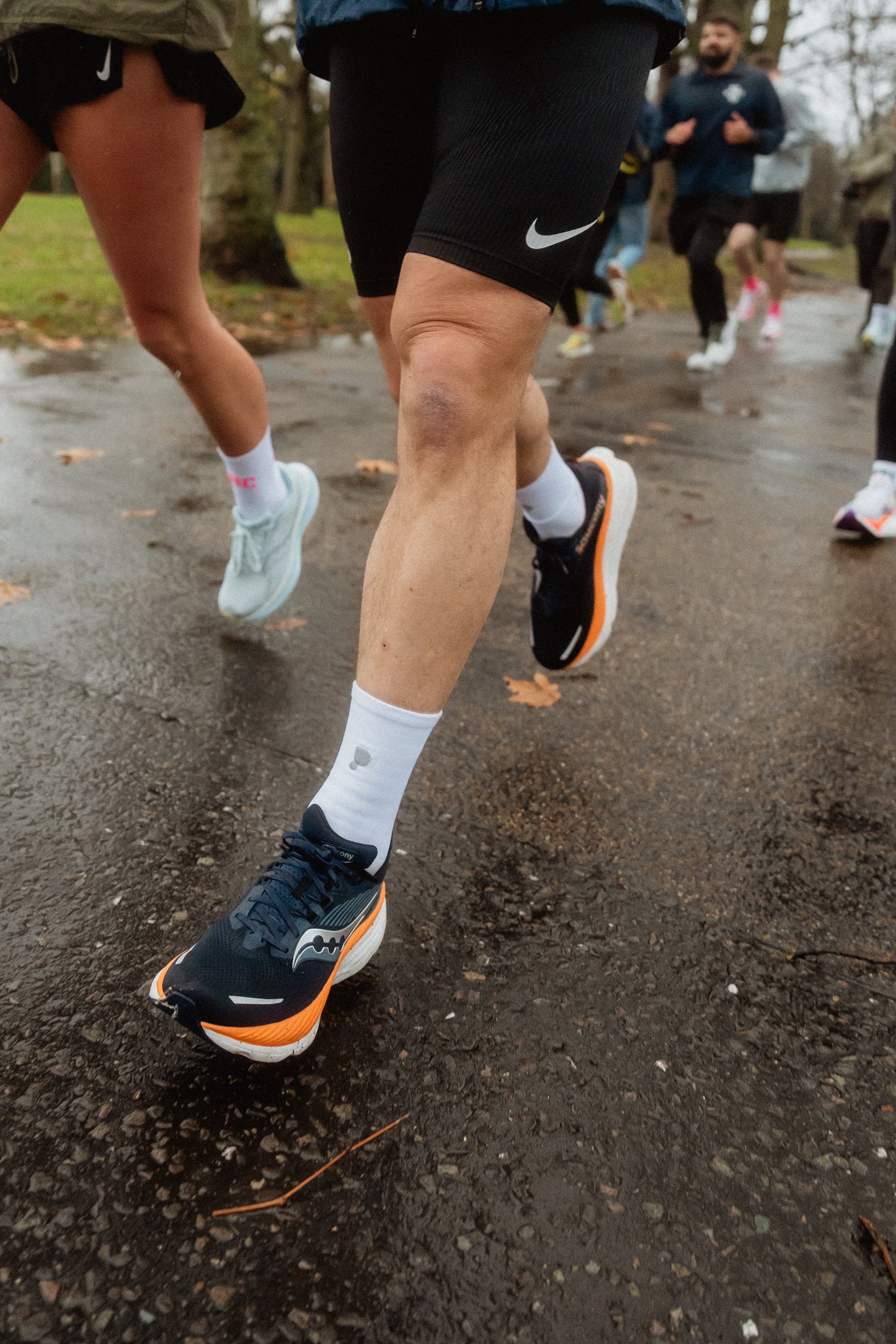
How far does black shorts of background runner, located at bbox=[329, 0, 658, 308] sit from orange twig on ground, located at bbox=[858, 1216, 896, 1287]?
127 cm

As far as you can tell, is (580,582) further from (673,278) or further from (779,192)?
(673,278)

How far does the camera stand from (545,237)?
1.46m

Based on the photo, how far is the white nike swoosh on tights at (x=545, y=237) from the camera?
4.73ft

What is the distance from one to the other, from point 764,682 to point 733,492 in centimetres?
203

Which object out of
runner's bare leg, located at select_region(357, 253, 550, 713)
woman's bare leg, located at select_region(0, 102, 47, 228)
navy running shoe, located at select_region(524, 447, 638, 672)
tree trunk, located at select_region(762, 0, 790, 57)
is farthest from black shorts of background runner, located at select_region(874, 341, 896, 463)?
tree trunk, located at select_region(762, 0, 790, 57)

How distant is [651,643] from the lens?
2.91 m

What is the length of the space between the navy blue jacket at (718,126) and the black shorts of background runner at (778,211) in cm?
266

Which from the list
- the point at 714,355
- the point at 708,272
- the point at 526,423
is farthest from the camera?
the point at 714,355

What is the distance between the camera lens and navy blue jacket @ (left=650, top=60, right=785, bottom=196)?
744cm

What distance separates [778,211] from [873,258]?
1.09 metres

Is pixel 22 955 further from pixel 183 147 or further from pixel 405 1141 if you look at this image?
pixel 183 147

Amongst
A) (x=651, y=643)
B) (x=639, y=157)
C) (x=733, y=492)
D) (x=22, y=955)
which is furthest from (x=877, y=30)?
(x=22, y=955)

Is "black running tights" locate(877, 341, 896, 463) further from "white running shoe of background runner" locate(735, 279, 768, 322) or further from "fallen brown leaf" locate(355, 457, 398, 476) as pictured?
"white running shoe of background runner" locate(735, 279, 768, 322)

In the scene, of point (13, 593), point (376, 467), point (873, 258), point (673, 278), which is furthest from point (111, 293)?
point (673, 278)
